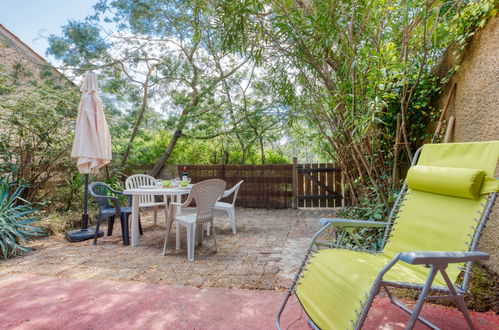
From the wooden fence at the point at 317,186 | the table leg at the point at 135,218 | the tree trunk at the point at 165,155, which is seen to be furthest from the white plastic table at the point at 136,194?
the tree trunk at the point at 165,155

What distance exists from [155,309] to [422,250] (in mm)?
1877

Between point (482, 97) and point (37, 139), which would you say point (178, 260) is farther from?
point (37, 139)

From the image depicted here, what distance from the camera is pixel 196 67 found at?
7.76 m

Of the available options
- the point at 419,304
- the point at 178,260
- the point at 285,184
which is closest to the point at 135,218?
the point at 178,260

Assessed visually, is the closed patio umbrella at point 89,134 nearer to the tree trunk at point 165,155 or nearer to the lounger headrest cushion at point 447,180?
the tree trunk at point 165,155

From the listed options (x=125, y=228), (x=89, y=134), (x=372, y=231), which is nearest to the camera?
(x=372, y=231)

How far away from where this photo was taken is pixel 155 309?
2064mm

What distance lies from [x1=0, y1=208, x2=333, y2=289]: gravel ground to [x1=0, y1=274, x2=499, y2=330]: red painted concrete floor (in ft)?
0.68

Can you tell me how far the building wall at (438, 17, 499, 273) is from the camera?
2.21 metres

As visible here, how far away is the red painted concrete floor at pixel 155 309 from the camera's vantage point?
6.12ft

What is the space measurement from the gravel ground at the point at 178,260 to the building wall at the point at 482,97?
166cm

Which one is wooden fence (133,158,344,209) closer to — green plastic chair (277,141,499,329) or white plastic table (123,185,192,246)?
white plastic table (123,185,192,246)

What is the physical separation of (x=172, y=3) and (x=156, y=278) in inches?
261

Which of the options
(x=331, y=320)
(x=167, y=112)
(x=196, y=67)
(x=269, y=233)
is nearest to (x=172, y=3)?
(x=196, y=67)
